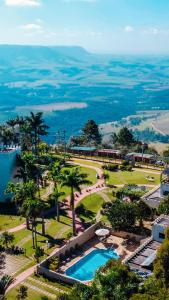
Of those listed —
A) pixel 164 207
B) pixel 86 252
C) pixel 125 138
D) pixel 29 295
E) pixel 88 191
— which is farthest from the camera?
pixel 125 138

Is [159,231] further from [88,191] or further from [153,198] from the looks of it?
[88,191]

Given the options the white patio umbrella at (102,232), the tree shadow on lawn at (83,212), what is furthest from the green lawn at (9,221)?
the white patio umbrella at (102,232)

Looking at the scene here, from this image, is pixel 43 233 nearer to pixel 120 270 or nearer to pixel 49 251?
pixel 49 251

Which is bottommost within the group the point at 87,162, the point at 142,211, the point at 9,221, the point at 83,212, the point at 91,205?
the point at 9,221

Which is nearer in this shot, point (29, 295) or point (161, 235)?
point (29, 295)

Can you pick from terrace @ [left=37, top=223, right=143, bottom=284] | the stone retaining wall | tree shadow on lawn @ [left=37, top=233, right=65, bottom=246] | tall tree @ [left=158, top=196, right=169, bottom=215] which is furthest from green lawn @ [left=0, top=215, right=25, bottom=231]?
tall tree @ [left=158, top=196, right=169, bottom=215]

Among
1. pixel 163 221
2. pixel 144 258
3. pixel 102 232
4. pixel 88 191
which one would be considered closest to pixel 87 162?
pixel 88 191
